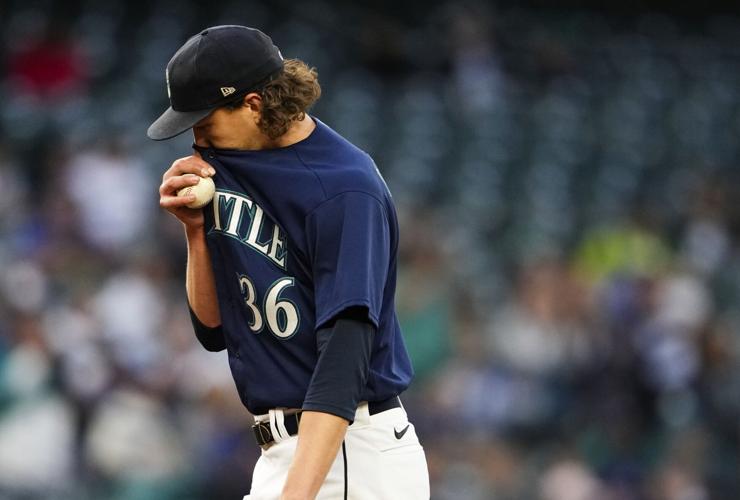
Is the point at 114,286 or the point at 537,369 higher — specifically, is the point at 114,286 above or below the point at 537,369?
above

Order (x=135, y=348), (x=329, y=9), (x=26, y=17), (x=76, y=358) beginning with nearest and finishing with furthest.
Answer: (x=76, y=358) < (x=135, y=348) < (x=26, y=17) < (x=329, y=9)

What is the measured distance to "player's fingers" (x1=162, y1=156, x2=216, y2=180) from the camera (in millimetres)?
2775

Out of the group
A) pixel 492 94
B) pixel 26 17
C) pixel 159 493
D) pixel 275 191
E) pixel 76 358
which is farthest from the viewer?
pixel 492 94

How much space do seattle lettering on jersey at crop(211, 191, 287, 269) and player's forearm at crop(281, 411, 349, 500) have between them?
372mm

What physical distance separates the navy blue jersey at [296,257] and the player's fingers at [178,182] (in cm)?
6

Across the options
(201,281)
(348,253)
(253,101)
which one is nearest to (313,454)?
(348,253)

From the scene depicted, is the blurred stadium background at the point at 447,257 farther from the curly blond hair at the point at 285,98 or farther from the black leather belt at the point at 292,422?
the curly blond hair at the point at 285,98

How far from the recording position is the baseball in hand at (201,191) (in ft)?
8.99

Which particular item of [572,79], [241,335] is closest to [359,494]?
[241,335]

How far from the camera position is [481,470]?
7012mm

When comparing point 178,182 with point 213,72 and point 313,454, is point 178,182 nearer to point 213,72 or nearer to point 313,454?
point 213,72

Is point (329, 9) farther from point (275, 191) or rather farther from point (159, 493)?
point (275, 191)

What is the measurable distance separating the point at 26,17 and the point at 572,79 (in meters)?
4.93

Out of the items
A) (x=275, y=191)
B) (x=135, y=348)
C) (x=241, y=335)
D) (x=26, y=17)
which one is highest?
(x=26, y=17)
